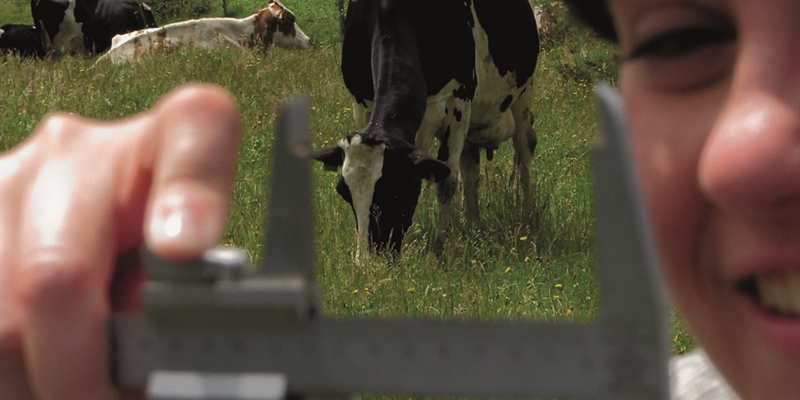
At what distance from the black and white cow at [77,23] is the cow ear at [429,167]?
47.7 feet

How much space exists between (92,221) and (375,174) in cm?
539

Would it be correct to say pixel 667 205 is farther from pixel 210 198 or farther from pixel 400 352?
pixel 210 198

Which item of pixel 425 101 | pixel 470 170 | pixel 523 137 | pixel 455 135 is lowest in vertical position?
pixel 470 170

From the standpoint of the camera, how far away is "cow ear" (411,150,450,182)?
6.31 metres

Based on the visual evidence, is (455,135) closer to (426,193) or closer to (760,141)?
(426,193)

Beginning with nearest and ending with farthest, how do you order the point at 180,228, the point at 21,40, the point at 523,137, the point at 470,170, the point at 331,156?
the point at 180,228 < the point at 331,156 < the point at 470,170 < the point at 523,137 < the point at 21,40

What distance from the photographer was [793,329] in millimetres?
1238

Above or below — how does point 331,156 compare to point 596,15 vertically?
below

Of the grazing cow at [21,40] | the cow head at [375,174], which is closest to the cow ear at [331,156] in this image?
the cow head at [375,174]

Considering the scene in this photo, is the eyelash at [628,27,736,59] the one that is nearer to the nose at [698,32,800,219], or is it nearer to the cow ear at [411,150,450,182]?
the nose at [698,32,800,219]

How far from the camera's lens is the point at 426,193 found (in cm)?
813

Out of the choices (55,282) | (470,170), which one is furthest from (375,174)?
(55,282)

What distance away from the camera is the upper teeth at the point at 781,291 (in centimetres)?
120

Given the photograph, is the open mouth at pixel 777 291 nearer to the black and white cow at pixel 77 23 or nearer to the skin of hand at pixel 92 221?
the skin of hand at pixel 92 221
